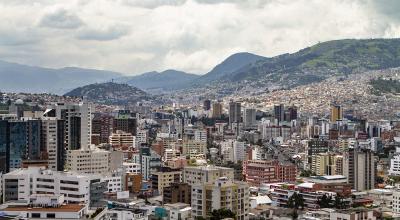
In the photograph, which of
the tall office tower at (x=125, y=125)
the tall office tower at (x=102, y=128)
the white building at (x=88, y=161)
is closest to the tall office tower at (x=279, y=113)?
the tall office tower at (x=125, y=125)

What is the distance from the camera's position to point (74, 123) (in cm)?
3772

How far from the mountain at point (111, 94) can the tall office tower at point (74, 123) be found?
6994 centimetres

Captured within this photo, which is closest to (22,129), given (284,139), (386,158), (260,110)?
(386,158)

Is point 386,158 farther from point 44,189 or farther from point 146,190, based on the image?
point 44,189

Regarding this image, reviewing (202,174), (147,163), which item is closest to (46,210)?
(202,174)

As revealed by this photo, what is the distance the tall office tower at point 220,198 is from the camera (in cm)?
2386

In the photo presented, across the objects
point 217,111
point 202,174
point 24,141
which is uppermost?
point 217,111

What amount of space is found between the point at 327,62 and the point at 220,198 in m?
111

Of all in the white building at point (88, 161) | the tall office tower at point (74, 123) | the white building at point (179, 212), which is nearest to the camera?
the white building at point (179, 212)

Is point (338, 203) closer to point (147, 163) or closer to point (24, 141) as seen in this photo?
point (147, 163)

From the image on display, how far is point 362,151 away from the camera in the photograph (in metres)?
37.1

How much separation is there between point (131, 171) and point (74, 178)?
13.3 metres

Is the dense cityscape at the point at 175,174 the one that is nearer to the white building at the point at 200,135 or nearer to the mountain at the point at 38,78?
the white building at the point at 200,135

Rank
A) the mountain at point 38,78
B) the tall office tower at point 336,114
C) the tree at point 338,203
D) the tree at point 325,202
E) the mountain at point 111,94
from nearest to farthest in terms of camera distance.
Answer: the tree at point 338,203
the tree at point 325,202
the tall office tower at point 336,114
the mountain at point 111,94
the mountain at point 38,78
